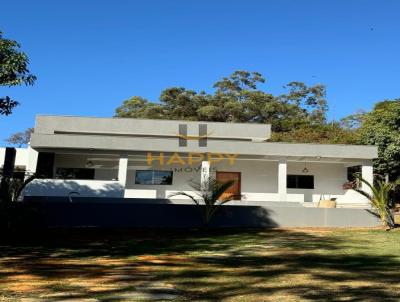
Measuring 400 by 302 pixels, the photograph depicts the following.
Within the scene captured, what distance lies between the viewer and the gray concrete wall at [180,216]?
16.8 metres

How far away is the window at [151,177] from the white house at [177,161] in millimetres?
52

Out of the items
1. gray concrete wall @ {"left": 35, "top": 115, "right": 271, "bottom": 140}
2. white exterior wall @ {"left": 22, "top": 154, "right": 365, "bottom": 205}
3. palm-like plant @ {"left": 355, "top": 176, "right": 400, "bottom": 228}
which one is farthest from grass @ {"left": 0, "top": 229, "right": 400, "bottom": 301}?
gray concrete wall @ {"left": 35, "top": 115, "right": 271, "bottom": 140}

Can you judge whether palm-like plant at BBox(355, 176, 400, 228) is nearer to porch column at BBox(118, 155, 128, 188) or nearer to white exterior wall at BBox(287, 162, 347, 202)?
white exterior wall at BBox(287, 162, 347, 202)

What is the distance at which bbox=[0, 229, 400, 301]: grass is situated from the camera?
5.76m

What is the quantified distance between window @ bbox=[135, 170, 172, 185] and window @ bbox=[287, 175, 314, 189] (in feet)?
21.5

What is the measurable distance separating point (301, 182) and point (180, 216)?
9.88 metres

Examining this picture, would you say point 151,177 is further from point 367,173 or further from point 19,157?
point 367,173

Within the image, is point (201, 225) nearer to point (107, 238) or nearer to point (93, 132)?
point (107, 238)

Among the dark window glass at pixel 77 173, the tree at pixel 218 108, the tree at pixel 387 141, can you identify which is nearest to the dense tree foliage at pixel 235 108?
the tree at pixel 218 108

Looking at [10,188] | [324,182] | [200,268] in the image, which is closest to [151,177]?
[10,188]

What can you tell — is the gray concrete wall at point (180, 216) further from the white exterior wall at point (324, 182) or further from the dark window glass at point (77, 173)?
the white exterior wall at point (324, 182)

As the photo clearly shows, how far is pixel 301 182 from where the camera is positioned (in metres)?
24.6

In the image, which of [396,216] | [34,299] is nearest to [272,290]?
[34,299]

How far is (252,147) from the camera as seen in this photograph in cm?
2139
